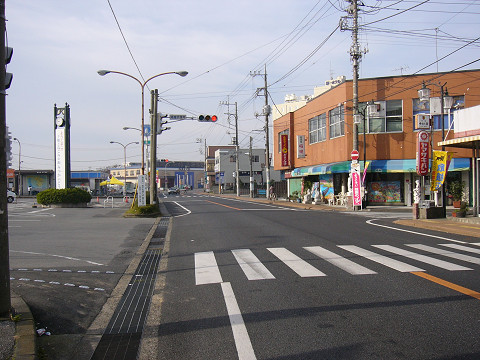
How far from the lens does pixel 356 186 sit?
97.0 ft

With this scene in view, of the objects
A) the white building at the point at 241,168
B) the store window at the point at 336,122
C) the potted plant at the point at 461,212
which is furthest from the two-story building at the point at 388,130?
the white building at the point at 241,168

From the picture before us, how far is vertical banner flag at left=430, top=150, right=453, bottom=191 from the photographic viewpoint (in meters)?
20.3

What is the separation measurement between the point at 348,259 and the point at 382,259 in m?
0.77

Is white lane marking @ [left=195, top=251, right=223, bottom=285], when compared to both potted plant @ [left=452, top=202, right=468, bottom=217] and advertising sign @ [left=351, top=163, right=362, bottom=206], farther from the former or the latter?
advertising sign @ [left=351, top=163, right=362, bottom=206]

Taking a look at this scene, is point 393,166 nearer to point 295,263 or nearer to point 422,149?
point 422,149

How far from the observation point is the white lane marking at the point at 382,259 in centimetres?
896

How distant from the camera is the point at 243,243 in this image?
13062 millimetres

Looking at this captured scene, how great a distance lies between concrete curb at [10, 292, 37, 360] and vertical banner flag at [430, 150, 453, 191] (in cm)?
1909

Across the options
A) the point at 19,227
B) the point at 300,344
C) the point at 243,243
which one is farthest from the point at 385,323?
the point at 19,227

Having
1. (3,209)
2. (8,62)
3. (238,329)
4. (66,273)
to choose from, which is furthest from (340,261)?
(8,62)

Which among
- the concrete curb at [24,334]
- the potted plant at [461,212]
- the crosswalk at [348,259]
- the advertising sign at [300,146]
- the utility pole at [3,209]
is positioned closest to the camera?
the concrete curb at [24,334]

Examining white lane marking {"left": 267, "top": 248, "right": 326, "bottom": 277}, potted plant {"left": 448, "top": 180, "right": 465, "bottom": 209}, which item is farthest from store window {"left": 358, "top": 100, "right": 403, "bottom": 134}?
white lane marking {"left": 267, "top": 248, "right": 326, "bottom": 277}

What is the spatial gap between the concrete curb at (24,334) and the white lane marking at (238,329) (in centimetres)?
210

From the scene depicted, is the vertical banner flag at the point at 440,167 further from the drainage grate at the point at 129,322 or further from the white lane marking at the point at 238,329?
the white lane marking at the point at 238,329
